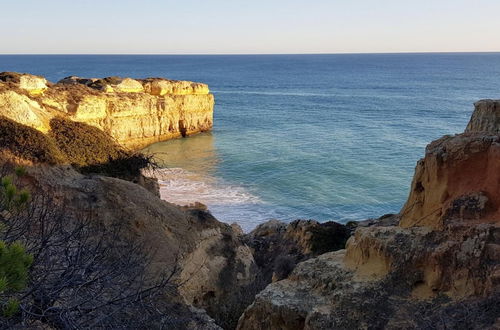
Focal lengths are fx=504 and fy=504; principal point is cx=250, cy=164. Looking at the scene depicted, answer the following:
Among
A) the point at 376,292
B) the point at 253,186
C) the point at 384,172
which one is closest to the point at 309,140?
the point at 384,172

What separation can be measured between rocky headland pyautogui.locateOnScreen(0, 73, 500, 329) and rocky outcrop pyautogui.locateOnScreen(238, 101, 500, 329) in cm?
2

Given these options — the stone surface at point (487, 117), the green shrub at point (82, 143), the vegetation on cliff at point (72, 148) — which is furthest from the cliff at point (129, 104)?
the stone surface at point (487, 117)

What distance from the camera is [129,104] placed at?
50438mm

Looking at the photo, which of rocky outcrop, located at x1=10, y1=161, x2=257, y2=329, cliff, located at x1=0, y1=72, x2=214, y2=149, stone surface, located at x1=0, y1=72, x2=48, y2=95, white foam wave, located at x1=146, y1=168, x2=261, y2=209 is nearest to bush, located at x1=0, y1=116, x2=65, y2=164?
rocky outcrop, located at x1=10, y1=161, x2=257, y2=329

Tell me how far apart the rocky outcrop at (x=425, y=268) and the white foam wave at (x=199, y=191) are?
22.4 meters

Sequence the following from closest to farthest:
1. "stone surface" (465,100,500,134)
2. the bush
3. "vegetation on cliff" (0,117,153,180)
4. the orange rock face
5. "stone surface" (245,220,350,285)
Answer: the orange rock face, "stone surface" (465,100,500,134), the bush, "vegetation on cliff" (0,117,153,180), "stone surface" (245,220,350,285)

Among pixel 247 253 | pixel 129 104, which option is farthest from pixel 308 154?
pixel 247 253

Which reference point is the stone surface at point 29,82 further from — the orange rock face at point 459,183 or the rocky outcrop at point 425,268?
the orange rock face at point 459,183

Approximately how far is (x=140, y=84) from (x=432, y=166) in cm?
4850

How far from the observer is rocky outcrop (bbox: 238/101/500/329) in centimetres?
888

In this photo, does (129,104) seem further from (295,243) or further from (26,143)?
(295,243)

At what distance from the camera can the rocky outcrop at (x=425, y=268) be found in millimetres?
8875

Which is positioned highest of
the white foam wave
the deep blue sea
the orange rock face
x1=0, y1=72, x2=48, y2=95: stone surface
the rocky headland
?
x1=0, y1=72, x2=48, y2=95: stone surface

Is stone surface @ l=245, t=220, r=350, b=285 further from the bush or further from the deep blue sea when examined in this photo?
the bush
